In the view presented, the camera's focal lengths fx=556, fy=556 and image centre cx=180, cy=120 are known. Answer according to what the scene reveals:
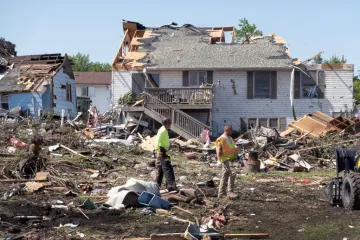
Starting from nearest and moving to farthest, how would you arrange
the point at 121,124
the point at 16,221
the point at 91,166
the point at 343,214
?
1. the point at 16,221
2. the point at 343,214
3. the point at 91,166
4. the point at 121,124

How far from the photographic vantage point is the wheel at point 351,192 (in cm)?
972

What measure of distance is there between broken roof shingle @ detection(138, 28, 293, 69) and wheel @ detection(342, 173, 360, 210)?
2108cm

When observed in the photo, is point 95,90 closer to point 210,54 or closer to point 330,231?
point 210,54

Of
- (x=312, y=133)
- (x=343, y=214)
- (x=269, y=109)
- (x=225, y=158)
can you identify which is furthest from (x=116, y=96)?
(x=343, y=214)

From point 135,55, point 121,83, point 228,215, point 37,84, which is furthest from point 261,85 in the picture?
point 228,215

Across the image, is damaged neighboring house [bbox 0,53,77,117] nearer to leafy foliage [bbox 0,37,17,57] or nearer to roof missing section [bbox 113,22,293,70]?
leafy foliage [bbox 0,37,17,57]

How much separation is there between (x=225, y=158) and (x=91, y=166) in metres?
6.02

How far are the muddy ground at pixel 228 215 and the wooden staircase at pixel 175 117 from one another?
13139mm

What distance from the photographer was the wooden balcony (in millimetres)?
29469

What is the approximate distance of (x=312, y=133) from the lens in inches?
965

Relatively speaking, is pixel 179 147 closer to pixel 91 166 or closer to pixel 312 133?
pixel 312 133

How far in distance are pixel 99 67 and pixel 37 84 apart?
148 feet

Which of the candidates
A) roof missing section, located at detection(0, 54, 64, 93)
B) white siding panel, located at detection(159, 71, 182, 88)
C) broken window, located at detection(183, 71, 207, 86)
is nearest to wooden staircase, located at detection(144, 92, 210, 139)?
white siding panel, located at detection(159, 71, 182, 88)

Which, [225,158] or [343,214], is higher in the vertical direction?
[225,158]
